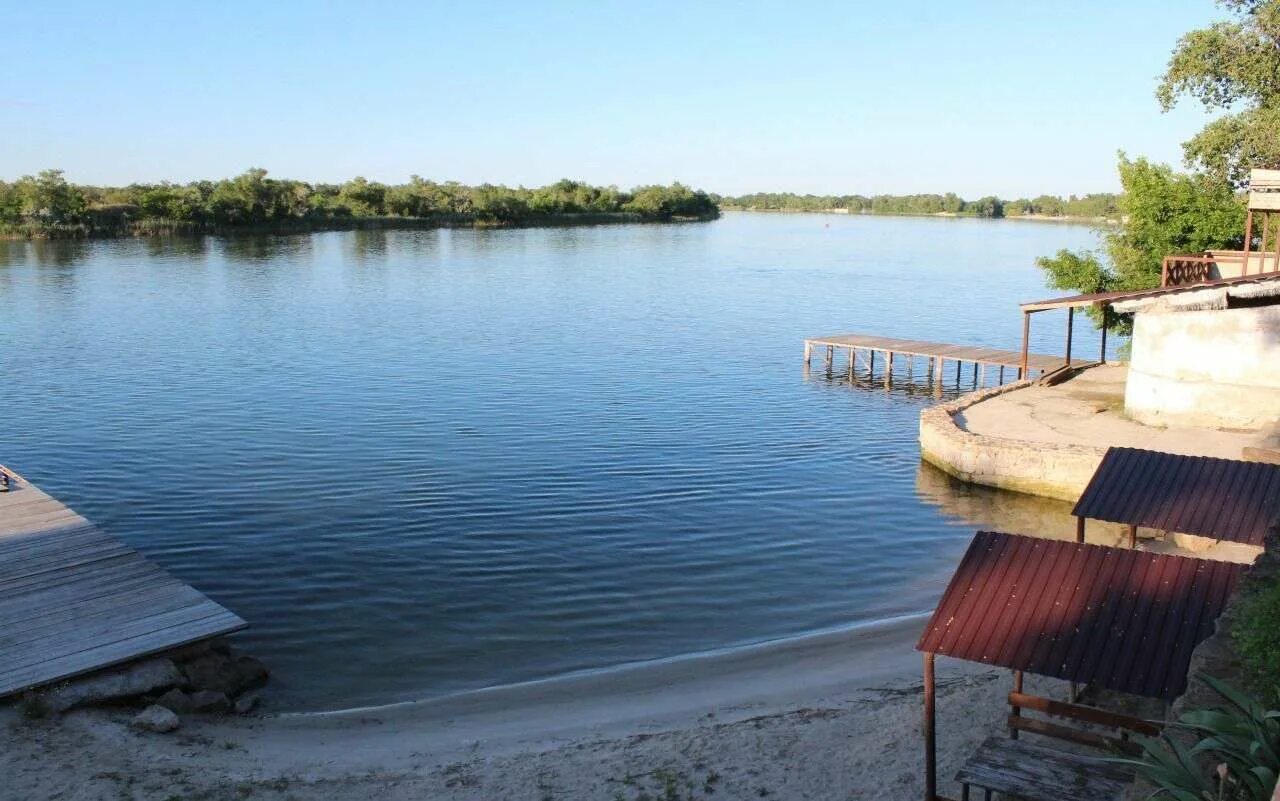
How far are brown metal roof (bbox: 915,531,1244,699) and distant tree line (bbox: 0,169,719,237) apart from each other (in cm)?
12262

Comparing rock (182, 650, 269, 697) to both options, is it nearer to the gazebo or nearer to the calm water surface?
the calm water surface

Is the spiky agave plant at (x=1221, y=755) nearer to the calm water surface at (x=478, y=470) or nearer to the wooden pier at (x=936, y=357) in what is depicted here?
the calm water surface at (x=478, y=470)

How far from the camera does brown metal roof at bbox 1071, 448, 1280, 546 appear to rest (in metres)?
12.1

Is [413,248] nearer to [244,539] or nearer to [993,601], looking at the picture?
[244,539]

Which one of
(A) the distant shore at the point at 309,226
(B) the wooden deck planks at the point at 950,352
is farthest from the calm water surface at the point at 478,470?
(A) the distant shore at the point at 309,226

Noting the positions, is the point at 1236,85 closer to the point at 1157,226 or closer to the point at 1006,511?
the point at 1157,226

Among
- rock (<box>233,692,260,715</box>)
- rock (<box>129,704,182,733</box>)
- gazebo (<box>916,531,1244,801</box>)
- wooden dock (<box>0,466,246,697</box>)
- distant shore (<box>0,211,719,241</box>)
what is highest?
distant shore (<box>0,211,719,241</box>)

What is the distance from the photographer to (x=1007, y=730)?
36.9 feet

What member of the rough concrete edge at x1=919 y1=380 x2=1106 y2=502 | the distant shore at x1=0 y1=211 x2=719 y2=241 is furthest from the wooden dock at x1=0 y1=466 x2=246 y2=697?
the distant shore at x1=0 y1=211 x2=719 y2=241

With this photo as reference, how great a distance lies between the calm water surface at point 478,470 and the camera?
16609 mm

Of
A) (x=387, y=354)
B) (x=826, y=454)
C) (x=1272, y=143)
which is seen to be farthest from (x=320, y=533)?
(x=1272, y=143)

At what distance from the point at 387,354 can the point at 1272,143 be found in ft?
107

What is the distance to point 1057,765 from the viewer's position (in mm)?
9070

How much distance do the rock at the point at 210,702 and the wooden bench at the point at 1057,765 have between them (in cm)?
861
